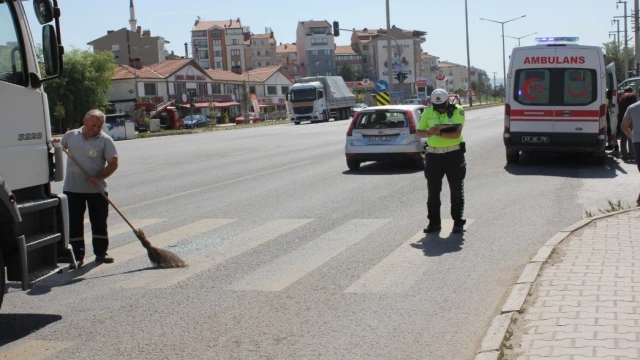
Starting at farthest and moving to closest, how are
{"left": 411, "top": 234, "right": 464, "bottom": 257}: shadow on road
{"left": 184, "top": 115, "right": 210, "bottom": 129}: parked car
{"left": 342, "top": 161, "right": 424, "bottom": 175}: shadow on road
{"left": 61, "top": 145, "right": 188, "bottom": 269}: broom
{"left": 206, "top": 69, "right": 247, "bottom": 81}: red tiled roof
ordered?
1. {"left": 206, "top": 69, "right": 247, "bottom": 81}: red tiled roof
2. {"left": 184, "top": 115, "right": 210, "bottom": 129}: parked car
3. {"left": 342, "top": 161, "right": 424, "bottom": 175}: shadow on road
4. {"left": 411, "top": 234, "right": 464, "bottom": 257}: shadow on road
5. {"left": 61, "top": 145, "right": 188, "bottom": 269}: broom

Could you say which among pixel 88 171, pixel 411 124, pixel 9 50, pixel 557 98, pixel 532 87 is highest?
pixel 9 50

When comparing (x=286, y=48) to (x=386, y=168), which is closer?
(x=386, y=168)

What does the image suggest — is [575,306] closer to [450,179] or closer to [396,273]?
[396,273]

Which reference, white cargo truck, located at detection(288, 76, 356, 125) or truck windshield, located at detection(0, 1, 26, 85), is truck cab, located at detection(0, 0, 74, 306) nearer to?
truck windshield, located at detection(0, 1, 26, 85)

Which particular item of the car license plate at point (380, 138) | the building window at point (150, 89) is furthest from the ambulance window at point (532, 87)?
the building window at point (150, 89)

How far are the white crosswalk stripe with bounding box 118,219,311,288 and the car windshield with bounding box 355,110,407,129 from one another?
24.9 feet

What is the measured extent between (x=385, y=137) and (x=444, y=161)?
27.7ft

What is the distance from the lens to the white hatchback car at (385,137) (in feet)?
59.7

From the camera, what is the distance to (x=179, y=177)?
18797 mm

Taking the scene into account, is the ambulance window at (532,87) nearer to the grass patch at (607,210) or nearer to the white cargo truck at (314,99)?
the grass patch at (607,210)

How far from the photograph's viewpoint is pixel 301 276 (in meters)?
7.77

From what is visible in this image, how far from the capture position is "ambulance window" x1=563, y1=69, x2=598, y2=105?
58.7ft

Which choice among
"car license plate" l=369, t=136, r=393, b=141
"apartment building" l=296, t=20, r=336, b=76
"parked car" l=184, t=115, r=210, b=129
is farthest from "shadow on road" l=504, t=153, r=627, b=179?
"apartment building" l=296, t=20, r=336, b=76

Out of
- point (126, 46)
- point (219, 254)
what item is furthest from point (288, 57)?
point (219, 254)
